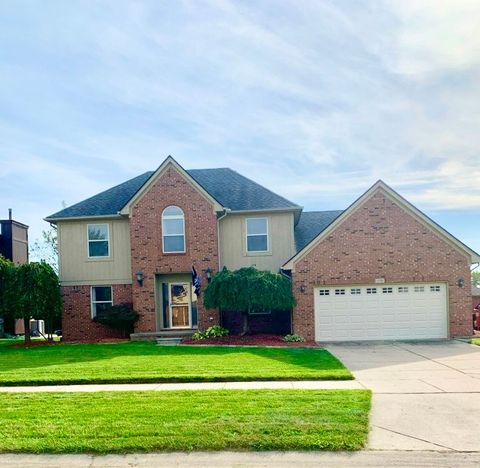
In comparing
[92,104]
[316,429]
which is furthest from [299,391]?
[92,104]

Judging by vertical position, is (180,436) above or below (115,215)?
below

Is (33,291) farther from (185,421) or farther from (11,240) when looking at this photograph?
(185,421)

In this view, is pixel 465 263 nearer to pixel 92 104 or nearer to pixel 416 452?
pixel 416 452

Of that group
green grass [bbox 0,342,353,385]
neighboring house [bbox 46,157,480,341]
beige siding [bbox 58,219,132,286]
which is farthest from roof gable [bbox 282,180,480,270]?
beige siding [bbox 58,219,132,286]

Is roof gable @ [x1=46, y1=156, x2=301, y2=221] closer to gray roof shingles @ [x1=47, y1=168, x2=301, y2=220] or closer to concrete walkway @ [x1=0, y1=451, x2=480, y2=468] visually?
gray roof shingles @ [x1=47, y1=168, x2=301, y2=220]

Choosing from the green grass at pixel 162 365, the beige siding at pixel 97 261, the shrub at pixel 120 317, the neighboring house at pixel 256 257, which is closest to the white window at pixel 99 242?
the neighboring house at pixel 256 257

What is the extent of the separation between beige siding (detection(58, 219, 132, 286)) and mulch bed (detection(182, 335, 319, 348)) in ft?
16.4

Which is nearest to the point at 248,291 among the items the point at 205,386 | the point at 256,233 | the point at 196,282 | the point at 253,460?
the point at 196,282

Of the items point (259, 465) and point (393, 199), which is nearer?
point (259, 465)

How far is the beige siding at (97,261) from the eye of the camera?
802 inches

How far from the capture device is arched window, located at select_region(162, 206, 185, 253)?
19.4 m

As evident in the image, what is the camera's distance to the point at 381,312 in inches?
678

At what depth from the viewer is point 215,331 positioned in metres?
17.6

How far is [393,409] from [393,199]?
11247mm
